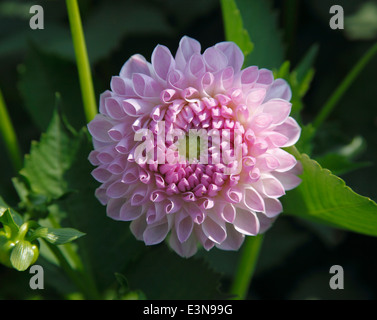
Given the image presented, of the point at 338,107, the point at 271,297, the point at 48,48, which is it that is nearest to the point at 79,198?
the point at 48,48


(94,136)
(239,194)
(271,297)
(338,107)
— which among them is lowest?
(271,297)

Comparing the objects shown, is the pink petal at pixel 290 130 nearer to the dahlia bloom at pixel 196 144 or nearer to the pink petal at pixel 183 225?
the dahlia bloom at pixel 196 144

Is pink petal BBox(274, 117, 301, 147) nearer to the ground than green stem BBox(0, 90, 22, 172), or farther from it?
nearer to the ground

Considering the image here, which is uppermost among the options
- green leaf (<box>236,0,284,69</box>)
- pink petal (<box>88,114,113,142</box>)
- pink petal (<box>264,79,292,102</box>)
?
green leaf (<box>236,0,284,69</box>)

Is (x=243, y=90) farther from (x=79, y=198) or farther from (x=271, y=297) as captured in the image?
(x=271, y=297)

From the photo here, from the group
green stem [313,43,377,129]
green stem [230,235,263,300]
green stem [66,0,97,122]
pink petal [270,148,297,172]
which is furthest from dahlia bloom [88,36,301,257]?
green stem [313,43,377,129]

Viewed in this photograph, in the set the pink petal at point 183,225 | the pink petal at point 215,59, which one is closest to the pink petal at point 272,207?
the pink petal at point 183,225

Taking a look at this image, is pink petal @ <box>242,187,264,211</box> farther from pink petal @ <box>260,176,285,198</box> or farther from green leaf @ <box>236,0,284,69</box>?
green leaf @ <box>236,0,284,69</box>
